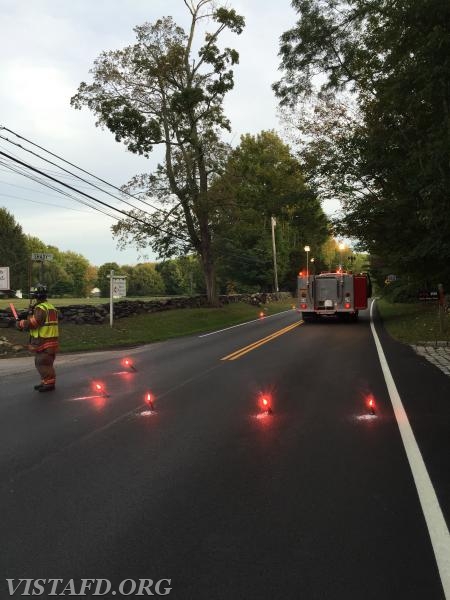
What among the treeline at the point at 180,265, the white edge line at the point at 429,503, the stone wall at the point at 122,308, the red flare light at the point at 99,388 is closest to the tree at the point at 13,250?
the treeline at the point at 180,265

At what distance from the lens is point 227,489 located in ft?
14.2

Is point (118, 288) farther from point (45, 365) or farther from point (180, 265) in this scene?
point (180, 265)

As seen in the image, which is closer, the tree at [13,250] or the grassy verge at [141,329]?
the grassy verge at [141,329]

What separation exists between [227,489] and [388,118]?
17357mm

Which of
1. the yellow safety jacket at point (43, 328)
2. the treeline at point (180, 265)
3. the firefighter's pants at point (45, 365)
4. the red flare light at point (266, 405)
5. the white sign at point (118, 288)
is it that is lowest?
the red flare light at point (266, 405)

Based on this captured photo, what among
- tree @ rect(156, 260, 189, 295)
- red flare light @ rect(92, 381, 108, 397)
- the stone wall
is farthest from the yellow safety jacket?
tree @ rect(156, 260, 189, 295)

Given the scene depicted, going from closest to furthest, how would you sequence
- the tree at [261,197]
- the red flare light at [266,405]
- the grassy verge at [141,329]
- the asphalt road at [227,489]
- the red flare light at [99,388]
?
the asphalt road at [227,489]
the red flare light at [266,405]
the red flare light at [99,388]
the grassy verge at [141,329]
the tree at [261,197]

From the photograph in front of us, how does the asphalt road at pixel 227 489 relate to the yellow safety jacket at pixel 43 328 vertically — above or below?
below

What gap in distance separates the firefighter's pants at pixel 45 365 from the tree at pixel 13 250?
276ft

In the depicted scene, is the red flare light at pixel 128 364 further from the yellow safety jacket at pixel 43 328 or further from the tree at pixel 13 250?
the tree at pixel 13 250

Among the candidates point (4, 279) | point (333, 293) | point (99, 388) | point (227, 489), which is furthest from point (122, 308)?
point (227, 489)

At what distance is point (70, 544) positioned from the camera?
3412mm

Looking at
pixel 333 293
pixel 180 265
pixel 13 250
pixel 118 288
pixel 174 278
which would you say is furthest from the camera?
pixel 174 278

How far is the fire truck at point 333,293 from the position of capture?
1007 inches
